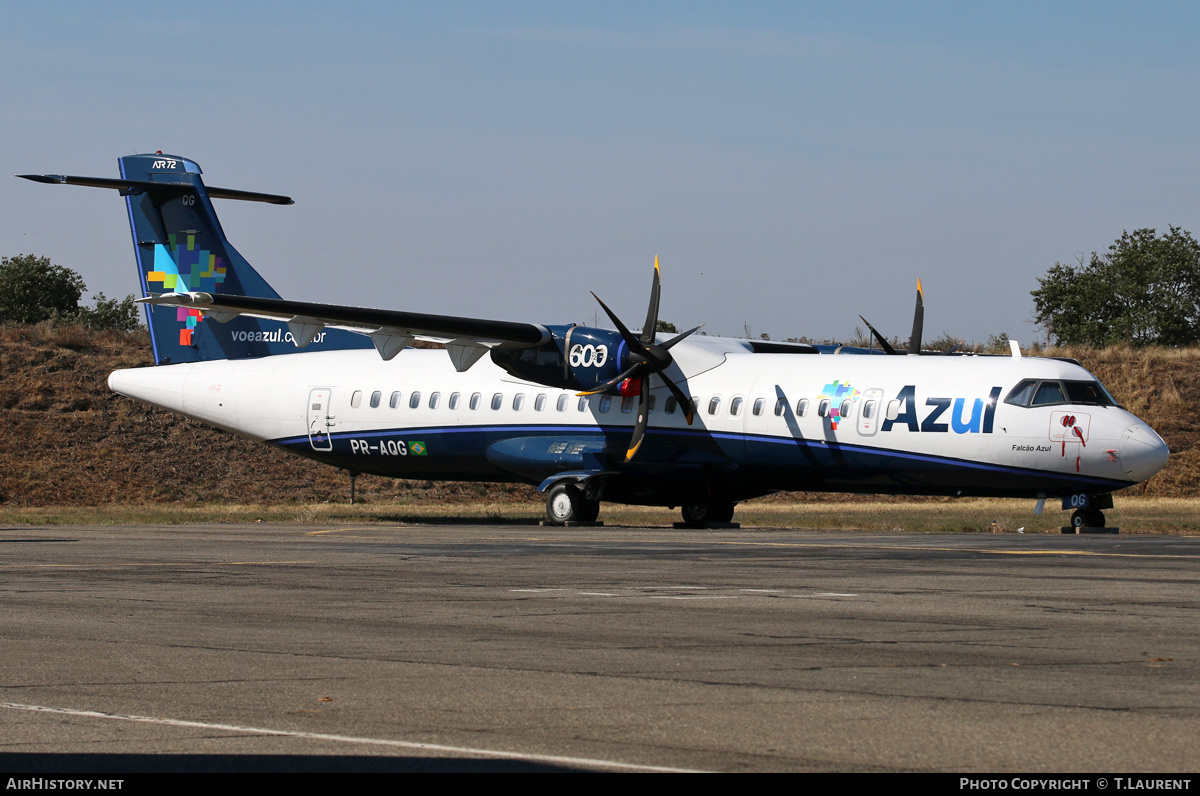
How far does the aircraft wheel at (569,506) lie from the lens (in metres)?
27.3

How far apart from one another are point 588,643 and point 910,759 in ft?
12.7

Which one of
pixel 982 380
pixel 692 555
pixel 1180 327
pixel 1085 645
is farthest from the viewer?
pixel 1180 327

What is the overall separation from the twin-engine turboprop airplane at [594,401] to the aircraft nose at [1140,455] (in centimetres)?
3

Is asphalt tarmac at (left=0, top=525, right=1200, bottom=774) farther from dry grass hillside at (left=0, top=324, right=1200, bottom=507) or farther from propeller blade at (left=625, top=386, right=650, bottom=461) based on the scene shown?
dry grass hillside at (left=0, top=324, right=1200, bottom=507)

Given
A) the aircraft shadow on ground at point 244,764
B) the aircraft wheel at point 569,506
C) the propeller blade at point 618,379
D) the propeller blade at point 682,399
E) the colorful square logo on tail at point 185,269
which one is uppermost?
the colorful square logo on tail at point 185,269

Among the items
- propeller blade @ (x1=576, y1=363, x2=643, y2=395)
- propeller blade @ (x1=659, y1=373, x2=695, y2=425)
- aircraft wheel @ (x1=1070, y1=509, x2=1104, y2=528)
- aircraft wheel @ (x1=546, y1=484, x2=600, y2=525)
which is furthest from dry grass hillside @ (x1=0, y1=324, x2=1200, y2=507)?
aircraft wheel @ (x1=1070, y1=509, x2=1104, y2=528)

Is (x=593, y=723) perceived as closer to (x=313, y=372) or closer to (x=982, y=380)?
(x=982, y=380)

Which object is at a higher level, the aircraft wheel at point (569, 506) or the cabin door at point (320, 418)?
the cabin door at point (320, 418)

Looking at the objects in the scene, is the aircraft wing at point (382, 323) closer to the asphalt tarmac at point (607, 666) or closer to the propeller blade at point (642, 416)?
the propeller blade at point (642, 416)

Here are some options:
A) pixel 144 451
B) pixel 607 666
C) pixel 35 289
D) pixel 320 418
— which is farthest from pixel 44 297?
pixel 607 666

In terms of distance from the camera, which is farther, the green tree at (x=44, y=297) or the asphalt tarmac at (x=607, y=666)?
the green tree at (x=44, y=297)

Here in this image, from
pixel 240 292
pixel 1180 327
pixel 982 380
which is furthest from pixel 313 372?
pixel 1180 327

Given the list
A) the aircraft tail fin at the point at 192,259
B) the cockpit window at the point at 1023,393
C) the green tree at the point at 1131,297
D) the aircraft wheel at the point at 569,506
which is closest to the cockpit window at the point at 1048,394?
the cockpit window at the point at 1023,393

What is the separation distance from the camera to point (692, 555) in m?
17.4
